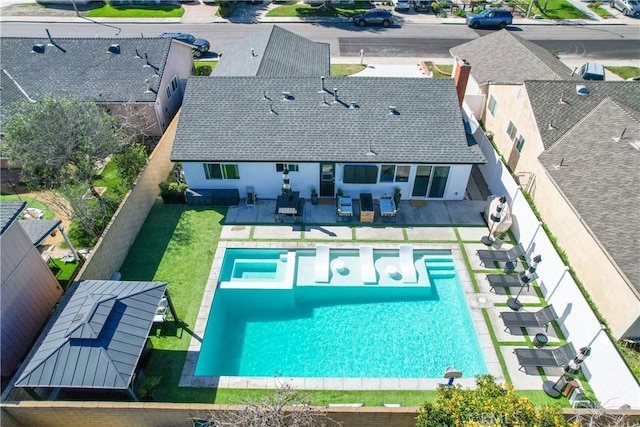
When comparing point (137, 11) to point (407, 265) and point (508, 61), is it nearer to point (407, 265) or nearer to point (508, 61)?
point (508, 61)

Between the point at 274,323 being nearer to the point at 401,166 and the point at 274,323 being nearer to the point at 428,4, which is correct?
the point at 401,166

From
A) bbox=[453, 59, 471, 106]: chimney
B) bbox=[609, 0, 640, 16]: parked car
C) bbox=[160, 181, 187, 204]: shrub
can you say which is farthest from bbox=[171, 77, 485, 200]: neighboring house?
bbox=[609, 0, 640, 16]: parked car

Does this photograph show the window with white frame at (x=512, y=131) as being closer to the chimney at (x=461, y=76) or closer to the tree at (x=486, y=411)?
the chimney at (x=461, y=76)

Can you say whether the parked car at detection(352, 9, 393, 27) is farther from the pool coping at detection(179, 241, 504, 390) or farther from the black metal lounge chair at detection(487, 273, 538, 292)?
the black metal lounge chair at detection(487, 273, 538, 292)

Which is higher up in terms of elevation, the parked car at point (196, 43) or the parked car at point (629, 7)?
the parked car at point (629, 7)

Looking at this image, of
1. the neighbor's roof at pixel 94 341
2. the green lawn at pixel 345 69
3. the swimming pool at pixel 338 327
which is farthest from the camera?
the green lawn at pixel 345 69

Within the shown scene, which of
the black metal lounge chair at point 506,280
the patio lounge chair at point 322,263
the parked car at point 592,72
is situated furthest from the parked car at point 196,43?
the parked car at point 592,72
